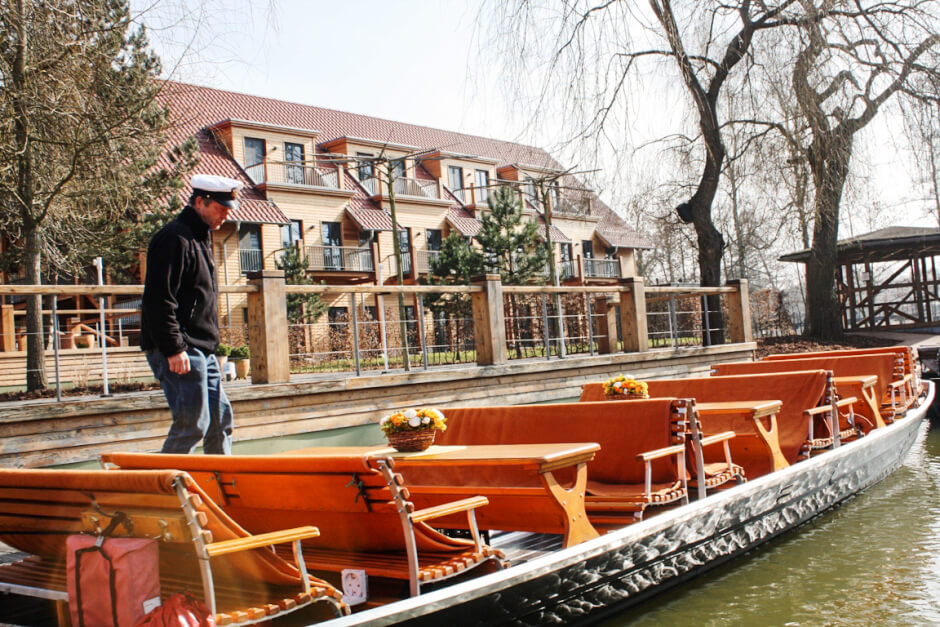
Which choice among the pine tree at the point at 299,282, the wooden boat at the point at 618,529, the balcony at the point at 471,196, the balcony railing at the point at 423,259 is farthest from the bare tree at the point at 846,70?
the balcony at the point at 471,196

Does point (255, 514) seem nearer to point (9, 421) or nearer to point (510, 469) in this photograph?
point (510, 469)

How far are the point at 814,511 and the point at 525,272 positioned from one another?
31.9m

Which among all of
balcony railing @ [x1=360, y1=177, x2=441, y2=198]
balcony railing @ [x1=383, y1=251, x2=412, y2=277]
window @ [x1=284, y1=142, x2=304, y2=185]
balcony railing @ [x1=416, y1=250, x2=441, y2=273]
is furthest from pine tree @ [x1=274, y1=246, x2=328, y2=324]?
balcony railing @ [x1=360, y1=177, x2=441, y2=198]

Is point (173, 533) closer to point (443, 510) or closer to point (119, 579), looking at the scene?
point (119, 579)

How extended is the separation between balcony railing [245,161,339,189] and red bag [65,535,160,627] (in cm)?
3345

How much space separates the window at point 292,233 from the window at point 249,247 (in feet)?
4.14

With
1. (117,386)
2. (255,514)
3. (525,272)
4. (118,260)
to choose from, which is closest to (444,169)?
(525,272)

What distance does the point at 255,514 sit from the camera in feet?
15.5

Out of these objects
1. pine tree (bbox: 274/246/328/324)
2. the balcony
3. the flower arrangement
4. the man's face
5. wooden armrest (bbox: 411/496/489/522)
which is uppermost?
the balcony

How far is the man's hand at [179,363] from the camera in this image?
16.6 feet

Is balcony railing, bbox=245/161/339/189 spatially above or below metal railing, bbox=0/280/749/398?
above

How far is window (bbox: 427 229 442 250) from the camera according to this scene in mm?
44656

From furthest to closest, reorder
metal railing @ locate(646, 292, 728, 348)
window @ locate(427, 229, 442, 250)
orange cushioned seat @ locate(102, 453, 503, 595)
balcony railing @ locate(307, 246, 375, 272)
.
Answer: window @ locate(427, 229, 442, 250)
balcony railing @ locate(307, 246, 375, 272)
metal railing @ locate(646, 292, 728, 348)
orange cushioned seat @ locate(102, 453, 503, 595)

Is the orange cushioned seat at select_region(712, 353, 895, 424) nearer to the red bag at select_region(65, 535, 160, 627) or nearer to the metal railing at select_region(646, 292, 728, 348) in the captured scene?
the metal railing at select_region(646, 292, 728, 348)
